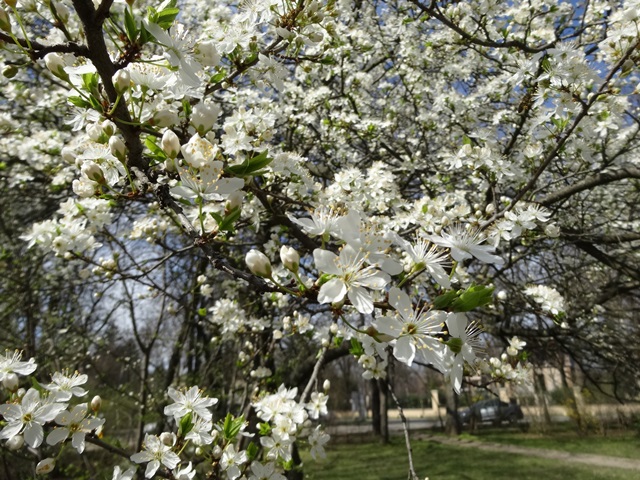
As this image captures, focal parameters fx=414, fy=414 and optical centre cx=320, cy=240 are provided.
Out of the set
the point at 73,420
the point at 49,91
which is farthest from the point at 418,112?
the point at 73,420

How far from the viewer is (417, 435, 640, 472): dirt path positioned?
9297 mm

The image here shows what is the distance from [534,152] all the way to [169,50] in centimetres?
235

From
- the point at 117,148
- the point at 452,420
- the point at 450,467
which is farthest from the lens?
the point at 452,420

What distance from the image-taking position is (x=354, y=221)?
3.06 feet

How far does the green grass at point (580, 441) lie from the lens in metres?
10.9

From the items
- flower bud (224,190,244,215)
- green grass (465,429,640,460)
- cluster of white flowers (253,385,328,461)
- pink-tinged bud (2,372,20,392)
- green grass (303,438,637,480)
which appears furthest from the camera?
green grass (465,429,640,460)

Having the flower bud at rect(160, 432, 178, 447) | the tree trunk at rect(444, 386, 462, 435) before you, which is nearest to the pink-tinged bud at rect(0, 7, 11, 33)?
the flower bud at rect(160, 432, 178, 447)

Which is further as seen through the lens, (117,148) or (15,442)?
(15,442)

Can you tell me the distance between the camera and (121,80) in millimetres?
1018

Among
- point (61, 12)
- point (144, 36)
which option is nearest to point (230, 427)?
point (144, 36)

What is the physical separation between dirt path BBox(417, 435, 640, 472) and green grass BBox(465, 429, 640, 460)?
1.39 feet

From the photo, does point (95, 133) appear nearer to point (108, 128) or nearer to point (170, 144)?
point (108, 128)

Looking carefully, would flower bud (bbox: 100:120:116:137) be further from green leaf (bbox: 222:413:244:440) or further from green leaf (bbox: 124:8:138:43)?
green leaf (bbox: 222:413:244:440)

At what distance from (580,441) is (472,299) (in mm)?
15415
